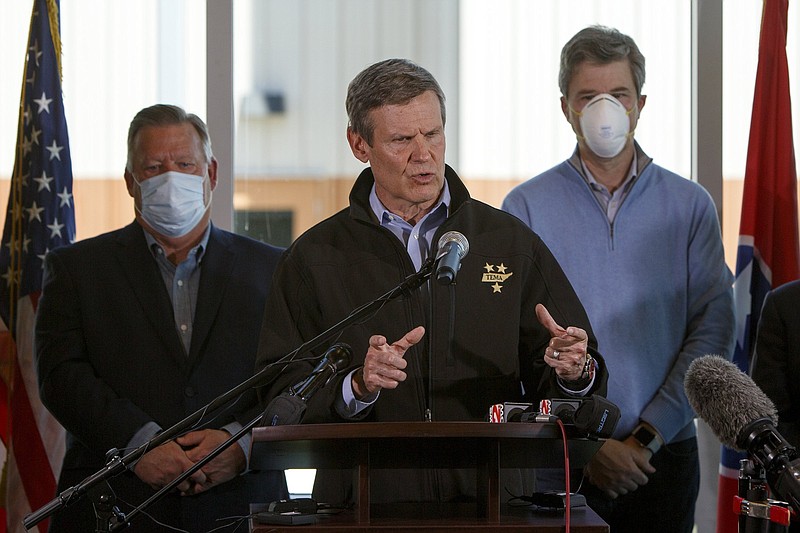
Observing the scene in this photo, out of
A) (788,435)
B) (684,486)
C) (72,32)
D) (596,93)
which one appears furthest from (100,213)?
(788,435)

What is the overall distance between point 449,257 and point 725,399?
698 millimetres

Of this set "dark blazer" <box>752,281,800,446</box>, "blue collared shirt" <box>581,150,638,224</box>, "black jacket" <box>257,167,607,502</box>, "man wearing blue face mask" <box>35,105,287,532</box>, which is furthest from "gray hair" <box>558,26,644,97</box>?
"man wearing blue face mask" <box>35,105,287,532</box>

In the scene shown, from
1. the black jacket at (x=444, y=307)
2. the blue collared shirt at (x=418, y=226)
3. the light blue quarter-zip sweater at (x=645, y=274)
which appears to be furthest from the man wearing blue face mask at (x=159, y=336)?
the light blue quarter-zip sweater at (x=645, y=274)

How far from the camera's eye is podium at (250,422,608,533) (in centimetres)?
205

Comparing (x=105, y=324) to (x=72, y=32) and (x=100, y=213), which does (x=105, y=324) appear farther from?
(x=72, y=32)

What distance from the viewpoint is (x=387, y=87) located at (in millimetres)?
3074

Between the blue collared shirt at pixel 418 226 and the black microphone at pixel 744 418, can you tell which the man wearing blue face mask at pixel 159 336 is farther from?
the black microphone at pixel 744 418

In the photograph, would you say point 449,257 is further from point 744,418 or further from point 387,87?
point 387,87

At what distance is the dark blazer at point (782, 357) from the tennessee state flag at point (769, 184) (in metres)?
0.83

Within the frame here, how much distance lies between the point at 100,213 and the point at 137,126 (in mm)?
1137

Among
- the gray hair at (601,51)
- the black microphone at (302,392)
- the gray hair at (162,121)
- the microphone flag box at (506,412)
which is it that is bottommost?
the microphone flag box at (506,412)

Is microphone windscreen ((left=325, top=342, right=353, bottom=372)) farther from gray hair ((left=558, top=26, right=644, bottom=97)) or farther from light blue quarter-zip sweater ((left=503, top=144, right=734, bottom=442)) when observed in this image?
gray hair ((left=558, top=26, right=644, bottom=97))

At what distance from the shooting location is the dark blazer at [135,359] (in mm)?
3607

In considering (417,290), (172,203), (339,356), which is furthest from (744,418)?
(172,203)
